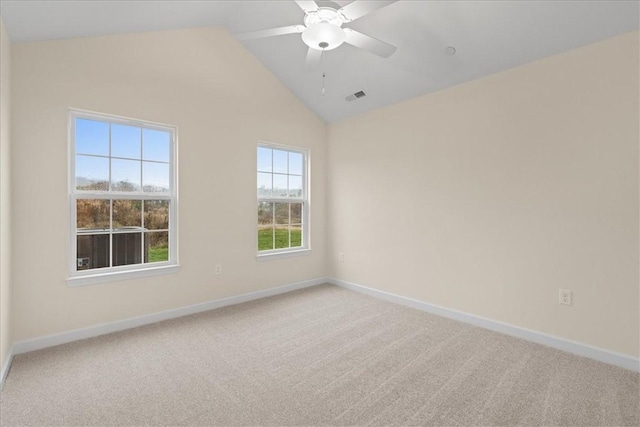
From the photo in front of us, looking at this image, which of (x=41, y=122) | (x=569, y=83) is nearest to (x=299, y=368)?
(x=41, y=122)

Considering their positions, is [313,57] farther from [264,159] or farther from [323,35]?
[264,159]

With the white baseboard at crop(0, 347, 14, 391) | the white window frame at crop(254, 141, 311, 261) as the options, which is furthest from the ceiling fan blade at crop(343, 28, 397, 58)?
the white baseboard at crop(0, 347, 14, 391)

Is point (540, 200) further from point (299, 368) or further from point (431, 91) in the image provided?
point (299, 368)

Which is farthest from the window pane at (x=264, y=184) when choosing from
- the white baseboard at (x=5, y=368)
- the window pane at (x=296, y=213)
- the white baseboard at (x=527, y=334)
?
the white baseboard at (x=5, y=368)

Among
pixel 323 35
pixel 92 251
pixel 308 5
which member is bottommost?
pixel 92 251

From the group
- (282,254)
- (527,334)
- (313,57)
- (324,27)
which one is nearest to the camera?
(324,27)

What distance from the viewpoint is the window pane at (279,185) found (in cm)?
444

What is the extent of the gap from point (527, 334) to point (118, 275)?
12.9ft

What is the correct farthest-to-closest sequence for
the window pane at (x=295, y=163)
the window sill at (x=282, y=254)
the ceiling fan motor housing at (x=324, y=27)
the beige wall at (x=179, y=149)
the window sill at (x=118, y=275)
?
the window pane at (x=295, y=163) < the window sill at (x=282, y=254) < the window sill at (x=118, y=275) < the beige wall at (x=179, y=149) < the ceiling fan motor housing at (x=324, y=27)

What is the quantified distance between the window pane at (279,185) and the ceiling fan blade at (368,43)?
236 cm

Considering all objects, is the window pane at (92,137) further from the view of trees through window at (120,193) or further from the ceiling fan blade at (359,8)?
the ceiling fan blade at (359,8)

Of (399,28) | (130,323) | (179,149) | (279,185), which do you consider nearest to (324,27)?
(399,28)

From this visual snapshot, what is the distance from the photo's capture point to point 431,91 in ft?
11.8

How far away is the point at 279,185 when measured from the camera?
4.49 m
